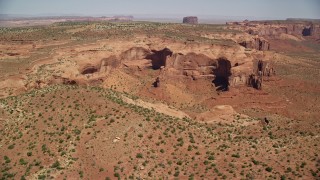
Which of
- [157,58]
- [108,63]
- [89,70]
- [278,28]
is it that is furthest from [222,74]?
[278,28]

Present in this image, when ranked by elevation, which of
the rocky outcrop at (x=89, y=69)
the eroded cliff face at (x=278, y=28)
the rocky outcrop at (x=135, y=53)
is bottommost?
the rocky outcrop at (x=89, y=69)

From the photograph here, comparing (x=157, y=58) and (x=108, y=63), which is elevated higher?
(x=157, y=58)

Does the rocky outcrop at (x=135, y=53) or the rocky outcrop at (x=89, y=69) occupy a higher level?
the rocky outcrop at (x=135, y=53)

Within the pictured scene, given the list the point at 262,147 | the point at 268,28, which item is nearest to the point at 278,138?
the point at 262,147

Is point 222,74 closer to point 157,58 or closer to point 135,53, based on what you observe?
point 157,58

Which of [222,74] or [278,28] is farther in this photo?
[278,28]

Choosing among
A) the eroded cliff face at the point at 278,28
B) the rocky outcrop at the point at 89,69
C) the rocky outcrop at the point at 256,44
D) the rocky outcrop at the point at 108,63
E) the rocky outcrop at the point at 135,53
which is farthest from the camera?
the eroded cliff face at the point at 278,28

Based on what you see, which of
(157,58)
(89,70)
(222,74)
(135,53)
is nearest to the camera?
(89,70)

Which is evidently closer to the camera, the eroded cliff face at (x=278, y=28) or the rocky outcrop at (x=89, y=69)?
the rocky outcrop at (x=89, y=69)

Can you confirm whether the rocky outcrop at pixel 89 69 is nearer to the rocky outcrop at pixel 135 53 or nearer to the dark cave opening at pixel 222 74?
the rocky outcrop at pixel 135 53

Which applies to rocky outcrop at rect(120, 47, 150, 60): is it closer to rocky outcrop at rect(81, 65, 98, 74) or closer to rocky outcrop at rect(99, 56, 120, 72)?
rocky outcrop at rect(99, 56, 120, 72)

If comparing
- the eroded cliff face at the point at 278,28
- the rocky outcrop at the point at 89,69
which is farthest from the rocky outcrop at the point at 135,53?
the eroded cliff face at the point at 278,28
